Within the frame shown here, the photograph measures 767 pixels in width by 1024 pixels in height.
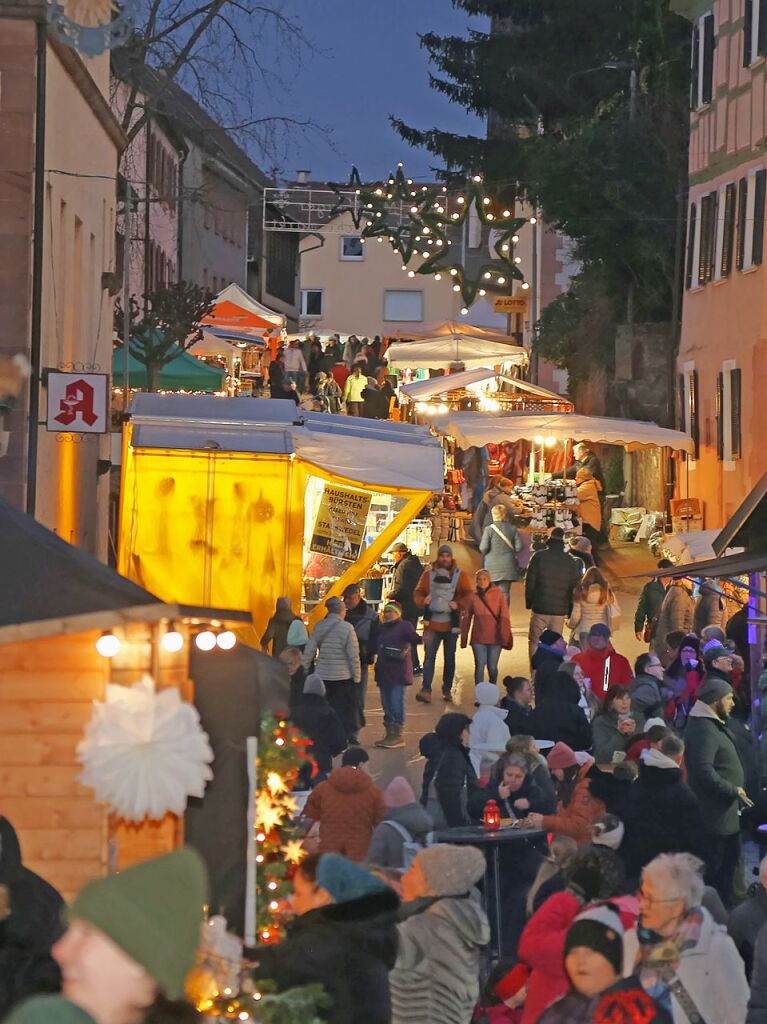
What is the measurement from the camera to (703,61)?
97.6 ft

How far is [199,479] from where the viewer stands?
66.5 ft

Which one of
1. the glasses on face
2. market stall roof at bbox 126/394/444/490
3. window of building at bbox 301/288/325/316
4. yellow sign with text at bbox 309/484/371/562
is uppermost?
window of building at bbox 301/288/325/316

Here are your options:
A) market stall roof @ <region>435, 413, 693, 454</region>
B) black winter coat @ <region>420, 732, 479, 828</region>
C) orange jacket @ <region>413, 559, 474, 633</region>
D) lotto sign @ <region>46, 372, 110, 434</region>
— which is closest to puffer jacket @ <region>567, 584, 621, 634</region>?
orange jacket @ <region>413, 559, 474, 633</region>

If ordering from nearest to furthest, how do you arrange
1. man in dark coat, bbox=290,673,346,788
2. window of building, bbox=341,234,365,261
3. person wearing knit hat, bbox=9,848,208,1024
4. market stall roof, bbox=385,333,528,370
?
person wearing knit hat, bbox=9,848,208,1024 → man in dark coat, bbox=290,673,346,788 → market stall roof, bbox=385,333,528,370 → window of building, bbox=341,234,365,261

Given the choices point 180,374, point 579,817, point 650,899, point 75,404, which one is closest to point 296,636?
point 75,404

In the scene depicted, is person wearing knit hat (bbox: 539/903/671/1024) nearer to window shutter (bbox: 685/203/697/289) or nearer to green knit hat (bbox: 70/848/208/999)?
green knit hat (bbox: 70/848/208/999)

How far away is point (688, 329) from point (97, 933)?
2810cm

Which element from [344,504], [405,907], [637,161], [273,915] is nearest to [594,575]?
[344,504]

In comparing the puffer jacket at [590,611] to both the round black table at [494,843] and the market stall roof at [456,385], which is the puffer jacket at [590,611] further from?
the market stall roof at [456,385]

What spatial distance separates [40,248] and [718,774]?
9.00 metres

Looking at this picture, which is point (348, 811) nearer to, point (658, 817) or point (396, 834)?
point (396, 834)

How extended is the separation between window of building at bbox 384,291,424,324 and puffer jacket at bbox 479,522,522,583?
58665 millimetres

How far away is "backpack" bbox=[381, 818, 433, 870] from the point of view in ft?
32.9

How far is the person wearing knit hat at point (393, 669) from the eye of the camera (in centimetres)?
1781
